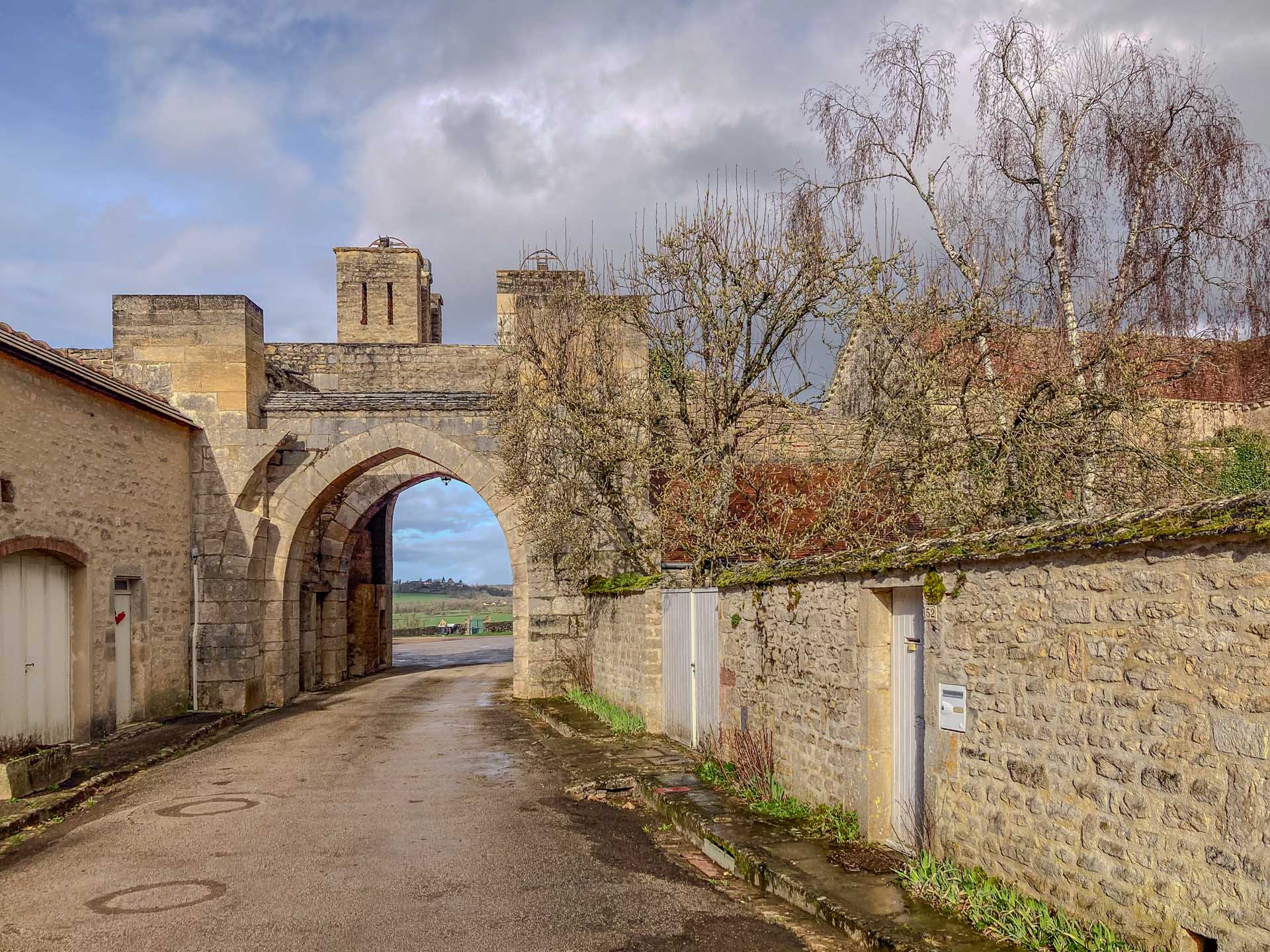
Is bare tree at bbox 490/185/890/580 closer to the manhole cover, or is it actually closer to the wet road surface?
the manhole cover

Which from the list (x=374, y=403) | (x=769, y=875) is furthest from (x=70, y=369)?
(x=769, y=875)

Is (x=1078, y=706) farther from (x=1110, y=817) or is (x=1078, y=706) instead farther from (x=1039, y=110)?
(x=1039, y=110)

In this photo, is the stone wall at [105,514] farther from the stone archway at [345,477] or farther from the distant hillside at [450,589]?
the distant hillside at [450,589]

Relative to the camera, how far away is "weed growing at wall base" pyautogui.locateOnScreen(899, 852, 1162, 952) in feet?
13.0

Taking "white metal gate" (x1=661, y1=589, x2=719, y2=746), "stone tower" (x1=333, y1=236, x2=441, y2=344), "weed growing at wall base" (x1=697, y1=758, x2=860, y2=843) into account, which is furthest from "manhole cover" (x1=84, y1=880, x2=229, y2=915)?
"stone tower" (x1=333, y1=236, x2=441, y2=344)

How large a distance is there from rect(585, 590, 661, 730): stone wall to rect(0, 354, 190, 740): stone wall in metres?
5.81

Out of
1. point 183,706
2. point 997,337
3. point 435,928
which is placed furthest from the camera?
point 183,706

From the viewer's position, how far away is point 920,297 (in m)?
11.3

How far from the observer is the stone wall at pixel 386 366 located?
Answer: 18844mm

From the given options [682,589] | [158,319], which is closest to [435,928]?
[682,589]

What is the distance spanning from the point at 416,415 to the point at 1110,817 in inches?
512

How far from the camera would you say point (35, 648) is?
1081 cm

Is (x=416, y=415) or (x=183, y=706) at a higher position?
(x=416, y=415)

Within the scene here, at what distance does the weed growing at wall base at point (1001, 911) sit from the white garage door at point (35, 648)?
9192 mm
